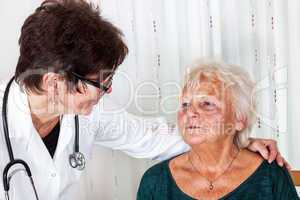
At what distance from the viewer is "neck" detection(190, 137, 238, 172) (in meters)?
1.52

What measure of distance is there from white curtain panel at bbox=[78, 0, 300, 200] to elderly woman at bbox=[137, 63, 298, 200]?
0.23 m

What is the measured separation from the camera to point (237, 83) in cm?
148

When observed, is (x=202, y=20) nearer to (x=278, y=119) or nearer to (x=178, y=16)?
(x=178, y=16)

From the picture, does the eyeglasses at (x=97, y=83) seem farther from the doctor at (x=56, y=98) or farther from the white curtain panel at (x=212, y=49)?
the white curtain panel at (x=212, y=49)

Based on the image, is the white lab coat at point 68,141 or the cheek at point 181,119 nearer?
the white lab coat at point 68,141

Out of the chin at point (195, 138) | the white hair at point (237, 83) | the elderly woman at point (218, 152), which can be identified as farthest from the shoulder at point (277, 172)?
the chin at point (195, 138)

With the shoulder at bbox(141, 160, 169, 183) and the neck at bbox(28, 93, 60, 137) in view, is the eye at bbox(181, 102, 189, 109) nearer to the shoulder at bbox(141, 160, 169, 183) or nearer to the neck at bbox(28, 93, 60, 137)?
the shoulder at bbox(141, 160, 169, 183)

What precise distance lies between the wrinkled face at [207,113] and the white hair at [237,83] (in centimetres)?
1

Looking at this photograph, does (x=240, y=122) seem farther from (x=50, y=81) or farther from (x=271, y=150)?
(x=50, y=81)

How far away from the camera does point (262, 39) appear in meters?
1.72

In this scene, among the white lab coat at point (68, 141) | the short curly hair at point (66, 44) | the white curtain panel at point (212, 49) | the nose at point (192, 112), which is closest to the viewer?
the short curly hair at point (66, 44)

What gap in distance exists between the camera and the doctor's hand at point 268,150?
4.85 ft

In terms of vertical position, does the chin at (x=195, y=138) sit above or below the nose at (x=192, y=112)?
below

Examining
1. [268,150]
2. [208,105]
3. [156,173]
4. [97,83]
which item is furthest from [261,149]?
[97,83]
